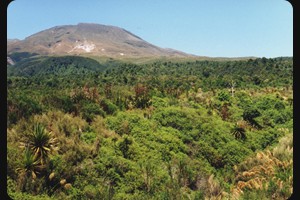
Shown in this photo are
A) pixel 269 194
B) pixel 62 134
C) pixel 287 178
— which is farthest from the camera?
pixel 62 134

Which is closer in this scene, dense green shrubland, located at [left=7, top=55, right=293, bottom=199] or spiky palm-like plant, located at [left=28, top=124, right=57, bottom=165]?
dense green shrubland, located at [left=7, top=55, right=293, bottom=199]

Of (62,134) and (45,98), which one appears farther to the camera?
(45,98)

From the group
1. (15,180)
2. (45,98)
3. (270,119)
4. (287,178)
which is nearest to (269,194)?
(287,178)

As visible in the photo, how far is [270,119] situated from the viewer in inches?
1240

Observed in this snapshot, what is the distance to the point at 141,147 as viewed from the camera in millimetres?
19172

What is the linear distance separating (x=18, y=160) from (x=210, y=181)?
986 centimetres

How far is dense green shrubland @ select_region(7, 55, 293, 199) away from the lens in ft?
40.9

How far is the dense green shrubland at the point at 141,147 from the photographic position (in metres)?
12.5

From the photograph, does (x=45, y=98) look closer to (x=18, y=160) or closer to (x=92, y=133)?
(x=92, y=133)

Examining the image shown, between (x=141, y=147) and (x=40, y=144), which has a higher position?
(x=40, y=144)

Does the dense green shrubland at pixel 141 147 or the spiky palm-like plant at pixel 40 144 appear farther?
the spiky palm-like plant at pixel 40 144

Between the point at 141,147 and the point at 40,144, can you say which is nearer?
the point at 40,144
